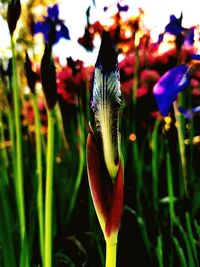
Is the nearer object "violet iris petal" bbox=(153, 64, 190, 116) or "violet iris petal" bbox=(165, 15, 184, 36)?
"violet iris petal" bbox=(153, 64, 190, 116)

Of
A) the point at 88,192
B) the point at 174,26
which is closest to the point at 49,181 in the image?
the point at 174,26

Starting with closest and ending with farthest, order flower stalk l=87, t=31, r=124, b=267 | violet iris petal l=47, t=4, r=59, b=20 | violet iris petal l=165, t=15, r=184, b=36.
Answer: flower stalk l=87, t=31, r=124, b=267 → violet iris petal l=165, t=15, r=184, b=36 → violet iris petal l=47, t=4, r=59, b=20

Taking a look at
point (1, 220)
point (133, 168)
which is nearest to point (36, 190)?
point (1, 220)

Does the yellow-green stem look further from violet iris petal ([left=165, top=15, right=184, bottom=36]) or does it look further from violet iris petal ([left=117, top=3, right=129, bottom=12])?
violet iris petal ([left=117, top=3, right=129, bottom=12])

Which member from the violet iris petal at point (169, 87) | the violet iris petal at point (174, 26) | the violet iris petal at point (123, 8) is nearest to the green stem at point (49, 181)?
the violet iris petal at point (169, 87)

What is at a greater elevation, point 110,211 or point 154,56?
point 154,56

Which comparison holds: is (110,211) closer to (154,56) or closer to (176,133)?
(176,133)

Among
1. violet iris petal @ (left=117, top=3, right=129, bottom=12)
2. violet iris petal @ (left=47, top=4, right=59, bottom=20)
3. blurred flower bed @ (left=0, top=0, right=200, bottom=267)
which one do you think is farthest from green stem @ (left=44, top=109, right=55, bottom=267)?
violet iris petal @ (left=117, top=3, right=129, bottom=12)

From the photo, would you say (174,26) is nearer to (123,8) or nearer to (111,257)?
(111,257)
